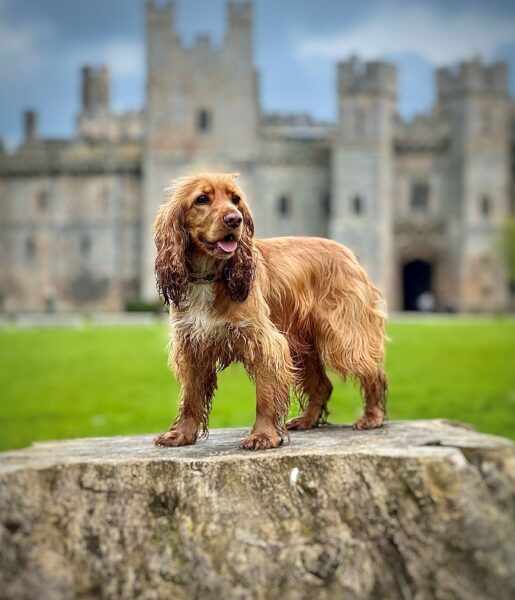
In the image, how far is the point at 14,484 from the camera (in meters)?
4.95

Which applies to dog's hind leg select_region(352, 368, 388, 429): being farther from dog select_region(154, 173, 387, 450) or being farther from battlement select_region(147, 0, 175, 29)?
battlement select_region(147, 0, 175, 29)

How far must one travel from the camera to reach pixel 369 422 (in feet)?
19.7

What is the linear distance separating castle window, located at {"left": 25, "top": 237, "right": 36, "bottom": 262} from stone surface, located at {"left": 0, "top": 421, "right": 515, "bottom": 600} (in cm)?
4432

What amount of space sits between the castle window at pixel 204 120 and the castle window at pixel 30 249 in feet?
32.5

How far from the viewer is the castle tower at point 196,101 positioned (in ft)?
148

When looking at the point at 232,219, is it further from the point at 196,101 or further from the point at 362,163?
the point at 196,101

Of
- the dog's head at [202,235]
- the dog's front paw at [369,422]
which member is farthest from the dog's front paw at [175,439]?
the dog's front paw at [369,422]

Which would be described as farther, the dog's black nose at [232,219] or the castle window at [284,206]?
the castle window at [284,206]

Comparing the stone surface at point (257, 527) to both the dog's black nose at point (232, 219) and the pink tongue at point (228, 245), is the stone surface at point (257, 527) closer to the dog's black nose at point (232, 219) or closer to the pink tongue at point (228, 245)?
the pink tongue at point (228, 245)

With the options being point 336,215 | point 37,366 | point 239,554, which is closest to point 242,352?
point 239,554

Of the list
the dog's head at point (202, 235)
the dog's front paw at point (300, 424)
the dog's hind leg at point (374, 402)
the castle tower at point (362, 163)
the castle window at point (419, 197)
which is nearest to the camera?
the dog's head at point (202, 235)

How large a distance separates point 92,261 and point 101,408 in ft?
111

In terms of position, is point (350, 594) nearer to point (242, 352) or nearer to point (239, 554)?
point (239, 554)

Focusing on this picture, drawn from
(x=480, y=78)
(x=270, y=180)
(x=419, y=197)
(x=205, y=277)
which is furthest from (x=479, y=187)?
(x=205, y=277)
